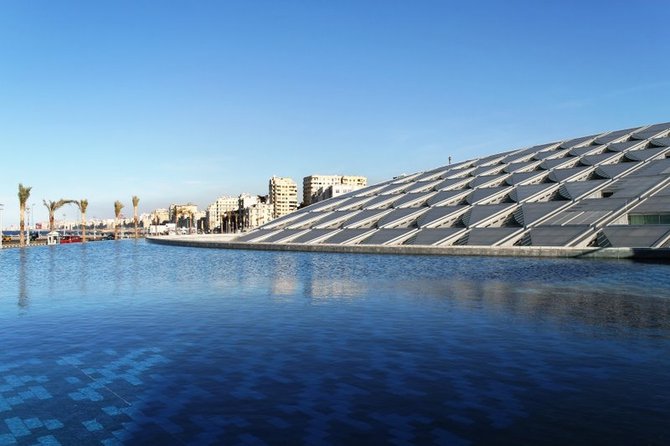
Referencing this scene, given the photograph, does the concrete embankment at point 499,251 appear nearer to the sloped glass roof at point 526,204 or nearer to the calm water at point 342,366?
the sloped glass roof at point 526,204

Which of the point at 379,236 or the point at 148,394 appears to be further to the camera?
the point at 379,236

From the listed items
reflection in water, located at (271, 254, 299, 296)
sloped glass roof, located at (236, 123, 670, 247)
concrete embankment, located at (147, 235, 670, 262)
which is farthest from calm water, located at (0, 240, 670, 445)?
sloped glass roof, located at (236, 123, 670, 247)

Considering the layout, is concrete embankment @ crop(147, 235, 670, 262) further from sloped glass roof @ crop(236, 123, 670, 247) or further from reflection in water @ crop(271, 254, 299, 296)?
reflection in water @ crop(271, 254, 299, 296)

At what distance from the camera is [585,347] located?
1116 centimetres

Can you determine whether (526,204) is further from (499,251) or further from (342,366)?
(342,366)

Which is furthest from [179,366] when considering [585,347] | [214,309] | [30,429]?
[585,347]

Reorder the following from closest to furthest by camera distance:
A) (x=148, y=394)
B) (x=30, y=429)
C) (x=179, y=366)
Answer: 1. (x=30, y=429)
2. (x=148, y=394)
3. (x=179, y=366)

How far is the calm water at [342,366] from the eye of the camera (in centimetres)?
718

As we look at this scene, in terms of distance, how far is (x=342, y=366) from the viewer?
10.1 metres

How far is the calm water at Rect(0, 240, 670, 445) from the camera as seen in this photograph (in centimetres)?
718

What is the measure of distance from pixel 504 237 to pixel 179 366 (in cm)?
2923

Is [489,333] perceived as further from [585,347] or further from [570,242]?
[570,242]

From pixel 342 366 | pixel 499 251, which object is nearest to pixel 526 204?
pixel 499 251

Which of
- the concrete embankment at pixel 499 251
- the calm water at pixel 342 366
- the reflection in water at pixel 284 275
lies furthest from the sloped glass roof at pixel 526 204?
the calm water at pixel 342 366
